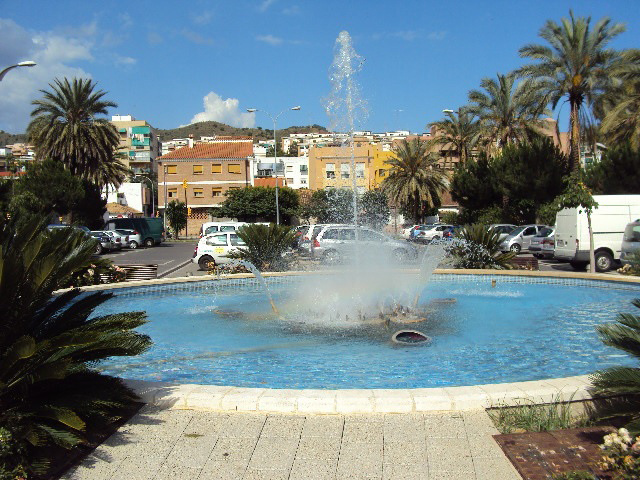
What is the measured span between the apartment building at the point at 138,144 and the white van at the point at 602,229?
10315cm

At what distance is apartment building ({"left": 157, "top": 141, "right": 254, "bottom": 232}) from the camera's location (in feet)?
240

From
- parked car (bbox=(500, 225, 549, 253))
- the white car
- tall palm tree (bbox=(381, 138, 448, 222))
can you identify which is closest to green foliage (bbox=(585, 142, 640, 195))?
parked car (bbox=(500, 225, 549, 253))

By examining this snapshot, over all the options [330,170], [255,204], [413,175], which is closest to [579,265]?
[413,175]

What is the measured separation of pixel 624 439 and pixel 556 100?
3280 centimetres

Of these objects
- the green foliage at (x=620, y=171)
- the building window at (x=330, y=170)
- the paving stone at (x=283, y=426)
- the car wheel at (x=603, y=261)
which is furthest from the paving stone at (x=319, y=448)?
the building window at (x=330, y=170)

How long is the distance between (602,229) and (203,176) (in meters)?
58.1

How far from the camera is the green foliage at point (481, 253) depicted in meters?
18.5

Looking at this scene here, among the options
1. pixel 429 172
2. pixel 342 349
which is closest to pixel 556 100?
pixel 429 172

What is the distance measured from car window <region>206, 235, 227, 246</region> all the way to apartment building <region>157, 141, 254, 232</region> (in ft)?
166

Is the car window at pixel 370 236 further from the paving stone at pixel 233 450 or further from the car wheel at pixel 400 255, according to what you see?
the paving stone at pixel 233 450

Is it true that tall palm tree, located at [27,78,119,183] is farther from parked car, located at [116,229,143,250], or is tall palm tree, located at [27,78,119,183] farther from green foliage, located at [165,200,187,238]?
green foliage, located at [165,200,187,238]

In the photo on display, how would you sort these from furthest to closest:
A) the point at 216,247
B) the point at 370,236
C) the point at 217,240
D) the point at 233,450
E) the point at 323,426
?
the point at 217,240, the point at 216,247, the point at 370,236, the point at 323,426, the point at 233,450

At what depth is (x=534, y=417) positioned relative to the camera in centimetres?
497

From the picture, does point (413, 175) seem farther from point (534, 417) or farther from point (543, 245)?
point (534, 417)
